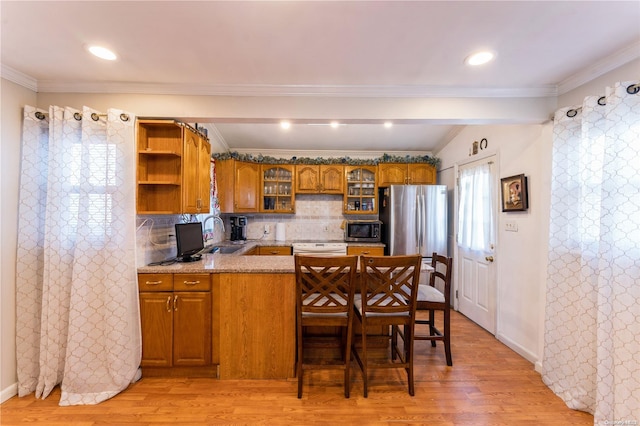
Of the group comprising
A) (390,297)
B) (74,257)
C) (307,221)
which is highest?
(307,221)

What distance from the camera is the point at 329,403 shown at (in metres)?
1.95

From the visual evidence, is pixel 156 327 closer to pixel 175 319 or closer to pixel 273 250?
pixel 175 319

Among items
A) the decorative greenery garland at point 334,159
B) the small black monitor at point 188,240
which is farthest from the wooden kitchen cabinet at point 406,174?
the small black monitor at point 188,240

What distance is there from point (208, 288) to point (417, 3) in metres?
2.34

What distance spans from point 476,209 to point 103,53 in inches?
151

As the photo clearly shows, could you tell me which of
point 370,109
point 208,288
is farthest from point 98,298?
point 370,109

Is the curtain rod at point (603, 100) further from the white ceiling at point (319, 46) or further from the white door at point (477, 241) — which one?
the white door at point (477, 241)

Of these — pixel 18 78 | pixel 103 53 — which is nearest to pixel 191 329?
pixel 103 53

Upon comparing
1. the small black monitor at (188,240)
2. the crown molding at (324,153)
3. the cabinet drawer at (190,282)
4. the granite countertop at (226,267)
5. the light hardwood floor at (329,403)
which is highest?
the crown molding at (324,153)

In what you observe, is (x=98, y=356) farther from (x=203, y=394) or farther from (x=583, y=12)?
(x=583, y=12)

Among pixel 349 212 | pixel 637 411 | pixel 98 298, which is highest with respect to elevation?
pixel 349 212

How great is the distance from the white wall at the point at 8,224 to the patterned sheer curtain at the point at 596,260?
3.98 metres

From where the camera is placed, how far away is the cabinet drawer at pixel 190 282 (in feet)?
7.36

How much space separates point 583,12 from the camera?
139 centimetres
